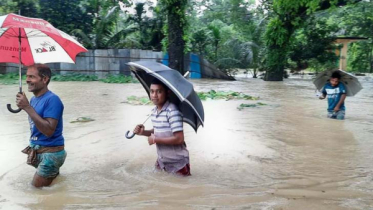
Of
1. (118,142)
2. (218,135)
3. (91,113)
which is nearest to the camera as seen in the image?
(118,142)

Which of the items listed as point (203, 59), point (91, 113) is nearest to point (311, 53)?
point (203, 59)

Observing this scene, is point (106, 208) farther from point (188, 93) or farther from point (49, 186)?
point (188, 93)

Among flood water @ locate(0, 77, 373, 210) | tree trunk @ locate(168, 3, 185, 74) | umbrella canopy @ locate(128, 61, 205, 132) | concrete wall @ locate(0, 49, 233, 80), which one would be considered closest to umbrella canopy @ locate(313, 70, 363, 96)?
flood water @ locate(0, 77, 373, 210)

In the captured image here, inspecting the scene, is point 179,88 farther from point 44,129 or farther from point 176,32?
point 176,32

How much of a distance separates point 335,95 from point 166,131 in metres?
5.59

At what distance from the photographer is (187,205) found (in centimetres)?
352

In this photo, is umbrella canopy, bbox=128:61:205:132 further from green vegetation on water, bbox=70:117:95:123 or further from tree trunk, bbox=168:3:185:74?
tree trunk, bbox=168:3:185:74

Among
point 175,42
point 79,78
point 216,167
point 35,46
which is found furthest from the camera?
point 79,78

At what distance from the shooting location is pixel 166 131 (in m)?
4.00

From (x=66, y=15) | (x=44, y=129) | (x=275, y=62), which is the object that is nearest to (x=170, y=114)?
(x=44, y=129)

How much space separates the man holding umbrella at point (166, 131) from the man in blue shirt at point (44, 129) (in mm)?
775

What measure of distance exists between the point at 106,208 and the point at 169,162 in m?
0.96

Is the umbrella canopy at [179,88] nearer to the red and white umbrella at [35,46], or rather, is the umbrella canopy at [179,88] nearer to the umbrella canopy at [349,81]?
the red and white umbrella at [35,46]

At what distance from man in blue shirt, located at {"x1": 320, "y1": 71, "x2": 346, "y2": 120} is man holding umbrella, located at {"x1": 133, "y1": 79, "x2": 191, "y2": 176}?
531cm
